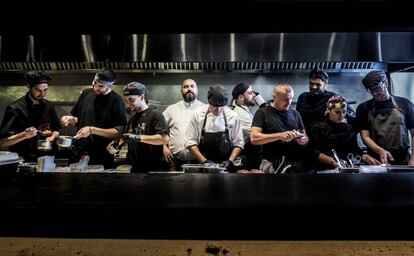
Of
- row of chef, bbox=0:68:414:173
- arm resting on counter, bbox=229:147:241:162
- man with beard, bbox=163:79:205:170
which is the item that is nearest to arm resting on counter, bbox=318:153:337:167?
row of chef, bbox=0:68:414:173

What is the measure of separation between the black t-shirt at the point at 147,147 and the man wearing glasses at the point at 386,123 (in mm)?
1824

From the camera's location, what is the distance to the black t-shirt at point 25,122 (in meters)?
3.12

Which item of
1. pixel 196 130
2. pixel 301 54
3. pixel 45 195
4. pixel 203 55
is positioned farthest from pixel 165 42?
pixel 45 195

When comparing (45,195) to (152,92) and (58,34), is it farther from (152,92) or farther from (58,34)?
(152,92)

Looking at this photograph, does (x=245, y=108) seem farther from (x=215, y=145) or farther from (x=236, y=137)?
(x=215, y=145)

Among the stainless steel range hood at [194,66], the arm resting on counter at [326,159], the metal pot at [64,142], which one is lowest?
the arm resting on counter at [326,159]

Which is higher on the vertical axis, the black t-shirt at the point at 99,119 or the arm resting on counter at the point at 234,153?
the black t-shirt at the point at 99,119

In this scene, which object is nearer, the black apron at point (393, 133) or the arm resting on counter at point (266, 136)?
the arm resting on counter at point (266, 136)

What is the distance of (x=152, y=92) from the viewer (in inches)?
185

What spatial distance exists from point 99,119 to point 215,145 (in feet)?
3.66

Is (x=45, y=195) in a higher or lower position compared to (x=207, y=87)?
lower

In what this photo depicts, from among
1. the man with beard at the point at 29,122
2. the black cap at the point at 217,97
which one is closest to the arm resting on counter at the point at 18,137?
the man with beard at the point at 29,122

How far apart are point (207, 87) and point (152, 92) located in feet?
2.40

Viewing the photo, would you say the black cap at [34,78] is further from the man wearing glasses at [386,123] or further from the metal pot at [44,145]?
the man wearing glasses at [386,123]
